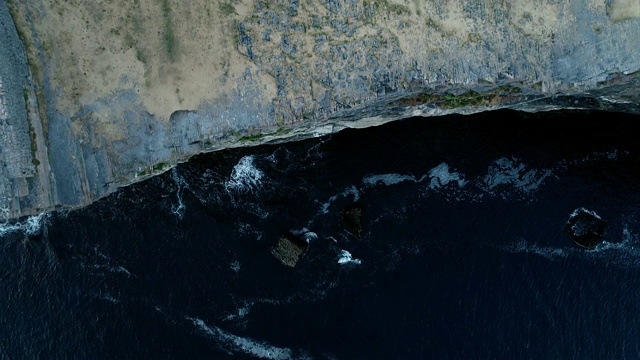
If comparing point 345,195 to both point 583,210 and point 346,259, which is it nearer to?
point 346,259

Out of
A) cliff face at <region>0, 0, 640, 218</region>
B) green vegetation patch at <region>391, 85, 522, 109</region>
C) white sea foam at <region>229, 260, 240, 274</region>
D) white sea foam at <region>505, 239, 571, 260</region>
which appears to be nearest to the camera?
cliff face at <region>0, 0, 640, 218</region>

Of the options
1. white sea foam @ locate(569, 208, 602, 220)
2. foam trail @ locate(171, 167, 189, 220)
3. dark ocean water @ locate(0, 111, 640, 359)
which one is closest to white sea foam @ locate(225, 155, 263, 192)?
dark ocean water @ locate(0, 111, 640, 359)

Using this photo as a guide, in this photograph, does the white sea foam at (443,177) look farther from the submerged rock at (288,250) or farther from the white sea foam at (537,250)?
the submerged rock at (288,250)

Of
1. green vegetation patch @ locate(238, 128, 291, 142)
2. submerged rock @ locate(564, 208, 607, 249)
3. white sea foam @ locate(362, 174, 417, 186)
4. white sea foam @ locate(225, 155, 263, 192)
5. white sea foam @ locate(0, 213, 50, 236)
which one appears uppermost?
green vegetation patch @ locate(238, 128, 291, 142)

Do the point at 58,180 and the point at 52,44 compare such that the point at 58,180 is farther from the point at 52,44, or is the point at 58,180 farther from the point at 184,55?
the point at 184,55

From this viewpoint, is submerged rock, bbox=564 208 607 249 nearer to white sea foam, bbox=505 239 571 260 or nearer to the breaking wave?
the breaking wave

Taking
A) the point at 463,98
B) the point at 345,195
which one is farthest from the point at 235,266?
the point at 463,98

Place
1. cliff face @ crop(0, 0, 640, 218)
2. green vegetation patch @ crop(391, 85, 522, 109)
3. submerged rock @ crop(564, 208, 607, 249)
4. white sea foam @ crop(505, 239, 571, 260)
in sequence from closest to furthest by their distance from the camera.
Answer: cliff face @ crop(0, 0, 640, 218), green vegetation patch @ crop(391, 85, 522, 109), white sea foam @ crop(505, 239, 571, 260), submerged rock @ crop(564, 208, 607, 249)

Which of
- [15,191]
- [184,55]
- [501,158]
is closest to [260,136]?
[184,55]
